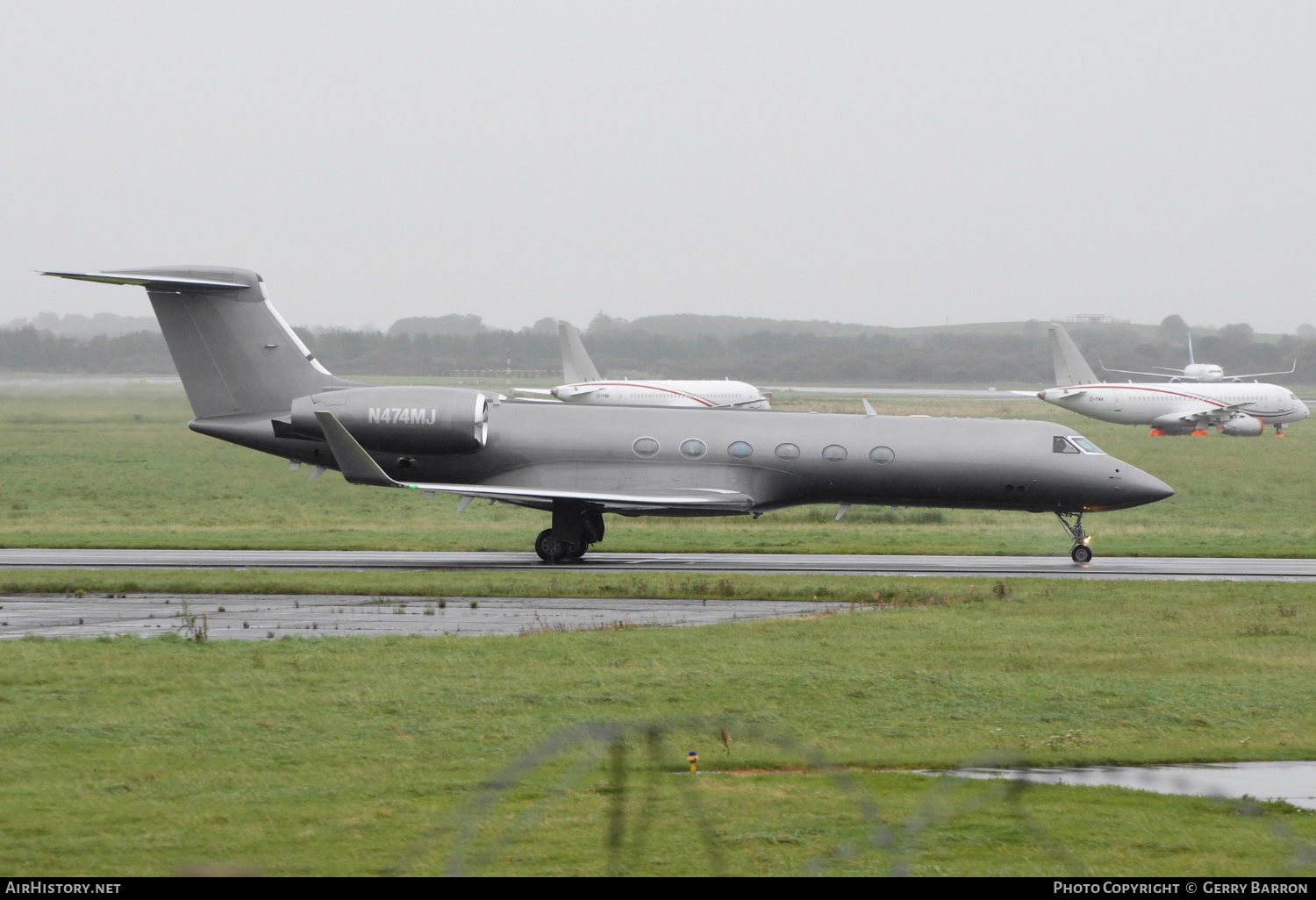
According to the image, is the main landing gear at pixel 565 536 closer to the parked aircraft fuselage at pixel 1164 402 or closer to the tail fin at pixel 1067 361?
the parked aircraft fuselage at pixel 1164 402

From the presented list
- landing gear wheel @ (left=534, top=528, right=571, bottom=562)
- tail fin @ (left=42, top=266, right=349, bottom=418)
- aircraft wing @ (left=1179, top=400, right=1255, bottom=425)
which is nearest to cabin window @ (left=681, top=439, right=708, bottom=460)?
landing gear wheel @ (left=534, top=528, right=571, bottom=562)

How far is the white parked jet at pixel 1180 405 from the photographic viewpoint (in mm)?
83312

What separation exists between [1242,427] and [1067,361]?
1263cm

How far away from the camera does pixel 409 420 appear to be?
27.6 metres

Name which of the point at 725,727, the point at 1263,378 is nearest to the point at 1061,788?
the point at 725,727

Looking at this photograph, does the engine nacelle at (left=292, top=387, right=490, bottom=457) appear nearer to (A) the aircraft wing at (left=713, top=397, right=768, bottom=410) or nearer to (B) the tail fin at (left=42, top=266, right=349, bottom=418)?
(B) the tail fin at (left=42, top=266, right=349, bottom=418)

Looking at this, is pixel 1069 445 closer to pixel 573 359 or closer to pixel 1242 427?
pixel 573 359

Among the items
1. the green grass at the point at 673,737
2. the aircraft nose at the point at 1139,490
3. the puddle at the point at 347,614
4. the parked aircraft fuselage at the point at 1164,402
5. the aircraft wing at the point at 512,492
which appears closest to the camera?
the green grass at the point at 673,737

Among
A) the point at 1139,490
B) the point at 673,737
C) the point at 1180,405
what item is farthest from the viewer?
the point at 1180,405

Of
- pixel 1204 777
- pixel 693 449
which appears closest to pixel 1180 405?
pixel 693 449

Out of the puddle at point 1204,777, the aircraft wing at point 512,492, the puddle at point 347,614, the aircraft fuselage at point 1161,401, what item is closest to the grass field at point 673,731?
the puddle at point 1204,777

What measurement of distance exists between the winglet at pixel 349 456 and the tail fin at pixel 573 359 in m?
56.3

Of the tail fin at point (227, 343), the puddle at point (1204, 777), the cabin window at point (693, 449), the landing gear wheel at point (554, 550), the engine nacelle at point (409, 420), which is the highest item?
the tail fin at point (227, 343)

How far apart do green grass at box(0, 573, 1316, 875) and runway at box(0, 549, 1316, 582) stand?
5911mm
